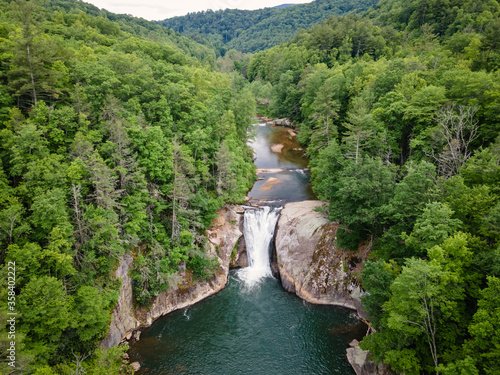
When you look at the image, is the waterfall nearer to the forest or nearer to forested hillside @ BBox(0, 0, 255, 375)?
forested hillside @ BBox(0, 0, 255, 375)

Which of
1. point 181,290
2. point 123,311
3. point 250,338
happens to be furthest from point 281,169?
point 123,311

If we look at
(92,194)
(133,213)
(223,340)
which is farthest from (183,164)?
(223,340)

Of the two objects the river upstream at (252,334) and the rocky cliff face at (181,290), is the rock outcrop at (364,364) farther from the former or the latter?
the rocky cliff face at (181,290)

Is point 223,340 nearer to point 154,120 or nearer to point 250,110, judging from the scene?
point 154,120

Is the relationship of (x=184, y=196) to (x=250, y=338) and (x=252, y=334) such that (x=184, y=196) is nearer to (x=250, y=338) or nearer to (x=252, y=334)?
(x=252, y=334)

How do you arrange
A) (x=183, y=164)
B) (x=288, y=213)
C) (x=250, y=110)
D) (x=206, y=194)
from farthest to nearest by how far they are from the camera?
(x=250, y=110) → (x=288, y=213) → (x=206, y=194) → (x=183, y=164)

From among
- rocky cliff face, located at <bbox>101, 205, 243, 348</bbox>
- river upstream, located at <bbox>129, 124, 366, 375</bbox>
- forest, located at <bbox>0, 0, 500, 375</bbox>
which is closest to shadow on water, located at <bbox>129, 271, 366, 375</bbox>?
river upstream, located at <bbox>129, 124, 366, 375</bbox>
